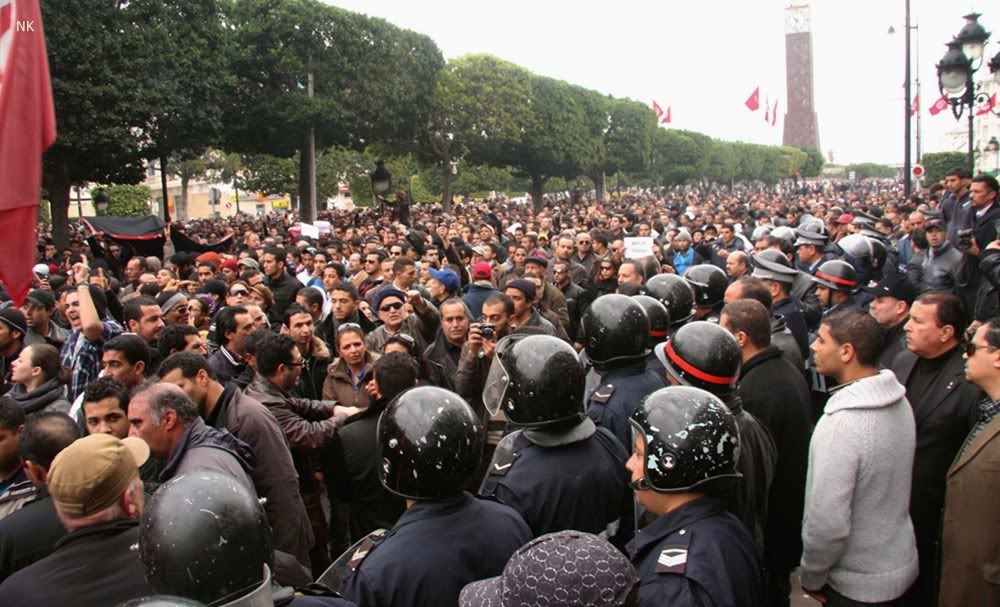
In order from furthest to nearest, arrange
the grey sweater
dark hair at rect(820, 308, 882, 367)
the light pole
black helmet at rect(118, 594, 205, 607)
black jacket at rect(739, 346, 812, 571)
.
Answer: the light pole, black jacket at rect(739, 346, 812, 571), dark hair at rect(820, 308, 882, 367), the grey sweater, black helmet at rect(118, 594, 205, 607)

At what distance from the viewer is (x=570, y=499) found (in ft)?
10.9

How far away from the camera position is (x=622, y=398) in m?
4.20

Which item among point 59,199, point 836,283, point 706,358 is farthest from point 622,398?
point 59,199

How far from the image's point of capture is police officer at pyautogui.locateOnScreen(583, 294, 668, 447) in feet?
13.7

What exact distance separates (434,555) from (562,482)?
0.80 meters

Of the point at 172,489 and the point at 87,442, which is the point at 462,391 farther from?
the point at 172,489

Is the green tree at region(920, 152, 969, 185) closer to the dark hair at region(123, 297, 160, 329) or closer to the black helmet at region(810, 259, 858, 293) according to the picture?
the black helmet at region(810, 259, 858, 293)

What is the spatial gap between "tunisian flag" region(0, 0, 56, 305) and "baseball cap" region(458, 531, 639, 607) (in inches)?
131

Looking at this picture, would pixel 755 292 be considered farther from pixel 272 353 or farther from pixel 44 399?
pixel 44 399

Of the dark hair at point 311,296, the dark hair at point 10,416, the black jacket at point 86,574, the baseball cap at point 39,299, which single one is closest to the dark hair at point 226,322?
the dark hair at point 10,416

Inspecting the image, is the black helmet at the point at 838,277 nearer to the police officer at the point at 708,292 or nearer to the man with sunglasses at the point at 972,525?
the police officer at the point at 708,292

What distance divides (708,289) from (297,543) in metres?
3.79

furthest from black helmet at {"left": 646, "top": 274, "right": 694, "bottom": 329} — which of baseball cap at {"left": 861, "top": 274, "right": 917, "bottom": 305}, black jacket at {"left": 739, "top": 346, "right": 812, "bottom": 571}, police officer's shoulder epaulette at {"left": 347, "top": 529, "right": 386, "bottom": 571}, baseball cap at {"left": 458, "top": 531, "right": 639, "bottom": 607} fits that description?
baseball cap at {"left": 458, "top": 531, "right": 639, "bottom": 607}

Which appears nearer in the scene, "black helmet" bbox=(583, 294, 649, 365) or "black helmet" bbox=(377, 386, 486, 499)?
"black helmet" bbox=(377, 386, 486, 499)
